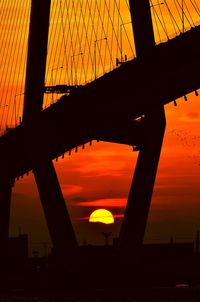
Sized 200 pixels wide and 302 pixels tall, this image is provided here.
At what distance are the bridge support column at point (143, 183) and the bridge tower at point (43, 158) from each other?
10.2ft

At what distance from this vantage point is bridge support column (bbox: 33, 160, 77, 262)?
62.5 m

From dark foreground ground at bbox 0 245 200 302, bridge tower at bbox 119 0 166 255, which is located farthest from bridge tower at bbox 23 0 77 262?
bridge tower at bbox 119 0 166 255

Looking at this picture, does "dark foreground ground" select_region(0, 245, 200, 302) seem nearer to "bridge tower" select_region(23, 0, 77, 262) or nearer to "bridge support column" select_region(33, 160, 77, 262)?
"bridge support column" select_region(33, 160, 77, 262)

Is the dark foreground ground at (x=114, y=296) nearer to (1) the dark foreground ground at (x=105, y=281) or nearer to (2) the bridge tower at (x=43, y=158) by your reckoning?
(1) the dark foreground ground at (x=105, y=281)

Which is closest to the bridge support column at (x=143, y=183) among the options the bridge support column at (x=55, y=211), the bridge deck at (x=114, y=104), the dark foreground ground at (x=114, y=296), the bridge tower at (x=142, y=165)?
the bridge tower at (x=142, y=165)

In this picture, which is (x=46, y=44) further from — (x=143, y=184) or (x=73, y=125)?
(x=143, y=184)

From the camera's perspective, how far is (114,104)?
58156 millimetres

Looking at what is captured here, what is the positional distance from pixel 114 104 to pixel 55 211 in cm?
719

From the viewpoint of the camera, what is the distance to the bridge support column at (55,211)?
6247 cm

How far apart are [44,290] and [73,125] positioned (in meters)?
8.00

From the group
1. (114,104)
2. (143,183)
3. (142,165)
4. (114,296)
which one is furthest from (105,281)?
(114,104)

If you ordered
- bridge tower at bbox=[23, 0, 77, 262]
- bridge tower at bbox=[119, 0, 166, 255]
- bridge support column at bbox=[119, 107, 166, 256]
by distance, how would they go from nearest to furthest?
1. bridge tower at bbox=[119, 0, 166, 255]
2. bridge support column at bbox=[119, 107, 166, 256]
3. bridge tower at bbox=[23, 0, 77, 262]

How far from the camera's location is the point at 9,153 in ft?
241

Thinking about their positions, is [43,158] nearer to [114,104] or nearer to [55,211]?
[55,211]
